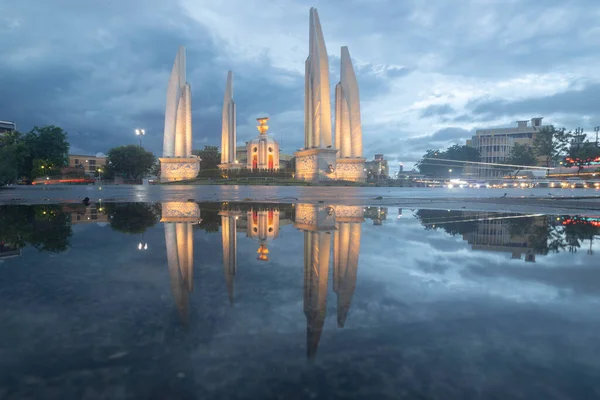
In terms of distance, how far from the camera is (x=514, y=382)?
1.55 m

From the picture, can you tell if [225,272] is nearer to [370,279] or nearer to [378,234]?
[370,279]

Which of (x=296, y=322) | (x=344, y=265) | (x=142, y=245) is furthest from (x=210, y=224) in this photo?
(x=296, y=322)

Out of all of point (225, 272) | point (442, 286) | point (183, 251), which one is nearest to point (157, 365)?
point (225, 272)

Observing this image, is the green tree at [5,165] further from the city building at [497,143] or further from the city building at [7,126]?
the city building at [497,143]

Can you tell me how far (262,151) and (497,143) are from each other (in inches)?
2698

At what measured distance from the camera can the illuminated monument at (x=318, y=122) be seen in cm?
4009

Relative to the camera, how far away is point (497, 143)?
3905 inches

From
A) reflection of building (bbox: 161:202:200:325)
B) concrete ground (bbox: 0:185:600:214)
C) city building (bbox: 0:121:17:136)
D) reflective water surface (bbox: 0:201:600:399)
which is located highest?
city building (bbox: 0:121:17:136)

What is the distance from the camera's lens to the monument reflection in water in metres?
2.37

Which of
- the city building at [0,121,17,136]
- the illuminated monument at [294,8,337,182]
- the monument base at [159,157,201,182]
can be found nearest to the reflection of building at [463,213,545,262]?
the illuminated monument at [294,8,337,182]

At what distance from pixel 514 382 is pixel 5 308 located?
9.55 feet

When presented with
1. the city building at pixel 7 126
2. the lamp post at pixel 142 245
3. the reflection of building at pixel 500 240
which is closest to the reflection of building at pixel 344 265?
the reflection of building at pixel 500 240

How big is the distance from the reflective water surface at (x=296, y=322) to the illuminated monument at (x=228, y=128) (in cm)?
5574

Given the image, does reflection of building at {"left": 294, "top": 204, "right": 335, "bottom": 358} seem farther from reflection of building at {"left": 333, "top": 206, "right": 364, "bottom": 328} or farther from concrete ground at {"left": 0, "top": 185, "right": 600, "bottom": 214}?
concrete ground at {"left": 0, "top": 185, "right": 600, "bottom": 214}
